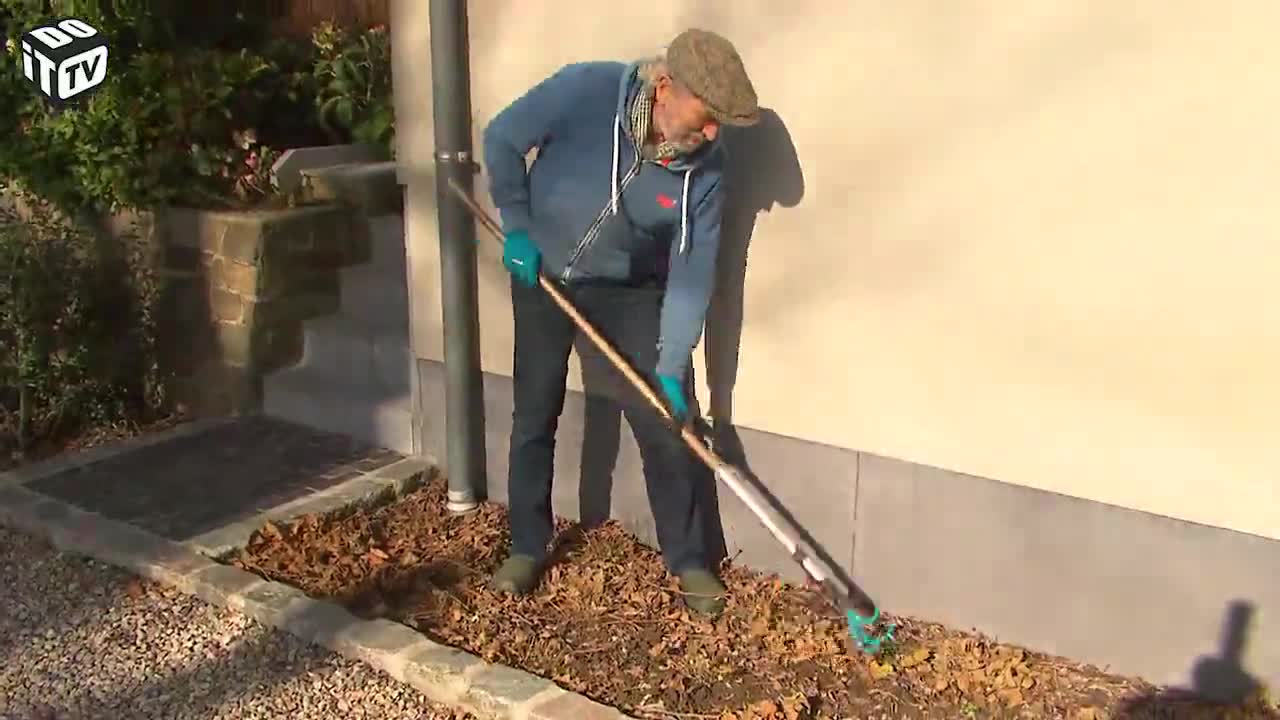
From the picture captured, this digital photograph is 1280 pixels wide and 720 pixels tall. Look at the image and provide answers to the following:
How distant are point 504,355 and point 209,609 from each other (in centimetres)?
142

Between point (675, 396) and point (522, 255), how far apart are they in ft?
2.17

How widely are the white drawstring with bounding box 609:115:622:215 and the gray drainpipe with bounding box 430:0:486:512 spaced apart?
988 millimetres

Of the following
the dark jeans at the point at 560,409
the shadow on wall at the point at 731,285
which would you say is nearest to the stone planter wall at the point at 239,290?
the shadow on wall at the point at 731,285

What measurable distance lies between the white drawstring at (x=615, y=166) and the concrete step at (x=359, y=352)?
1.84m

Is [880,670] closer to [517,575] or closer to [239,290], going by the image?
[517,575]

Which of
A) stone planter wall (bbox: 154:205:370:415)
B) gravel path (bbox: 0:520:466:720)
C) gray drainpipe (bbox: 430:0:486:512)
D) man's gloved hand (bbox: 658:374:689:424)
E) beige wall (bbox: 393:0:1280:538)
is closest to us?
beige wall (bbox: 393:0:1280:538)

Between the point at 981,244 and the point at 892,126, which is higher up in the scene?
the point at 892,126

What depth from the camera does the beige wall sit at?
304cm

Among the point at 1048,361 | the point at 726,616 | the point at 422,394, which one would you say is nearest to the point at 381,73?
the point at 422,394

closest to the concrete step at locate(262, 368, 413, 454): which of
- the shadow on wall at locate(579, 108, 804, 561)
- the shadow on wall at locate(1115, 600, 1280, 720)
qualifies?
the shadow on wall at locate(579, 108, 804, 561)

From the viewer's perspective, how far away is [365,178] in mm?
6406

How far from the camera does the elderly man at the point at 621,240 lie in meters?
3.54

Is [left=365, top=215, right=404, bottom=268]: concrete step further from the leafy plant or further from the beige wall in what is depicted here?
the beige wall

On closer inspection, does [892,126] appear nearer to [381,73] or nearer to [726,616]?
[726,616]
